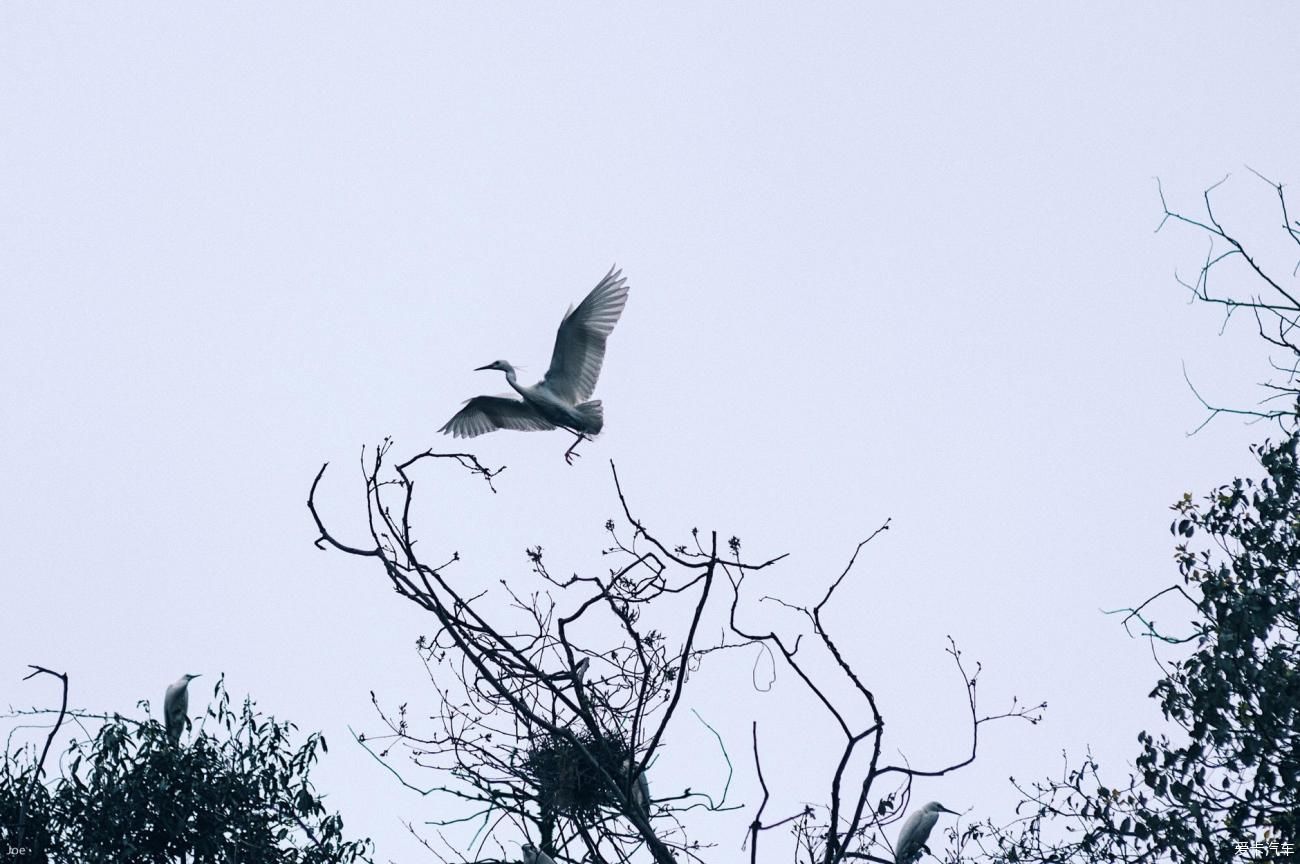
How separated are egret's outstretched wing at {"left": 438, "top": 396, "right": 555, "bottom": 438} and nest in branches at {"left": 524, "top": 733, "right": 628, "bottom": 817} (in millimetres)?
2562

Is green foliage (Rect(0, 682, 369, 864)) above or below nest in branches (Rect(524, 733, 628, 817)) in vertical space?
above

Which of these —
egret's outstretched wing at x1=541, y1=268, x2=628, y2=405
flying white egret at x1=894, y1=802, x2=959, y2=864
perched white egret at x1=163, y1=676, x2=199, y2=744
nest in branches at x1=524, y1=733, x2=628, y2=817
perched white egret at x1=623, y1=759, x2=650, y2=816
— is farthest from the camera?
perched white egret at x1=163, y1=676, x2=199, y2=744

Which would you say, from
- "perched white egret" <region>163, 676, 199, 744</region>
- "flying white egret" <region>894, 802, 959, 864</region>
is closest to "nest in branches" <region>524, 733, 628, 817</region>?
"flying white egret" <region>894, 802, 959, 864</region>

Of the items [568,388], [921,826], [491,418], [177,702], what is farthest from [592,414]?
[177,702]

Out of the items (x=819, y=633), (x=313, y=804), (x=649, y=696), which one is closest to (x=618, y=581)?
(x=649, y=696)

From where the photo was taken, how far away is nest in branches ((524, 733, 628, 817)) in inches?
124

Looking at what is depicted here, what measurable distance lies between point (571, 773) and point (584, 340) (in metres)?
4.28

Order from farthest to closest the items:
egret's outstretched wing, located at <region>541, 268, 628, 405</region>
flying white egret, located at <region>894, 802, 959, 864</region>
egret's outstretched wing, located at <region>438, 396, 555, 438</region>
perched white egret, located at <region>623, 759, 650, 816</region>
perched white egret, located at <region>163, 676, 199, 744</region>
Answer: perched white egret, located at <region>163, 676, 199, 744</region> → flying white egret, located at <region>894, 802, 959, 864</region> → egret's outstretched wing, located at <region>438, 396, 555, 438</region> → egret's outstretched wing, located at <region>541, 268, 628, 405</region> → perched white egret, located at <region>623, 759, 650, 816</region>

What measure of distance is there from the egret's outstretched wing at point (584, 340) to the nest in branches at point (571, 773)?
243 centimetres

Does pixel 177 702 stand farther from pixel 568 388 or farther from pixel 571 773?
pixel 571 773

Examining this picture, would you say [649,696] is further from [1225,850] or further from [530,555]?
[1225,850]

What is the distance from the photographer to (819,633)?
10.0 ft

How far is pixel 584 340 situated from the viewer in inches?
305

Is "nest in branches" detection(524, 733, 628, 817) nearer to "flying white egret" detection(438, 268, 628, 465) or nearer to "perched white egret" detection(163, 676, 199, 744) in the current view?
"flying white egret" detection(438, 268, 628, 465)
